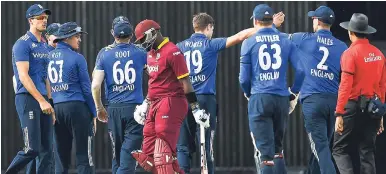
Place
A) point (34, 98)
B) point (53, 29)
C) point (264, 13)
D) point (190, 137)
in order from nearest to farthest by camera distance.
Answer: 1. point (264, 13)
2. point (34, 98)
3. point (190, 137)
4. point (53, 29)

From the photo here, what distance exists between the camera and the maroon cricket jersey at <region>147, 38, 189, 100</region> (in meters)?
13.9

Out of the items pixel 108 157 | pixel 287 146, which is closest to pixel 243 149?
pixel 287 146

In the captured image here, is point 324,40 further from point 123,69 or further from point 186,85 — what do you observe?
point 123,69

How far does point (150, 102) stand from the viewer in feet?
46.5

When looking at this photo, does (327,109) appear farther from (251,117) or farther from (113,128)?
(113,128)

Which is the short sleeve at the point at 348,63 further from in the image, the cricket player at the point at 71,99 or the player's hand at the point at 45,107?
the player's hand at the point at 45,107

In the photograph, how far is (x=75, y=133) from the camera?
50.3 ft

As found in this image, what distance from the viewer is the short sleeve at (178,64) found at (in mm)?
13781

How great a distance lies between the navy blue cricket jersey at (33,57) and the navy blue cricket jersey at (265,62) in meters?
2.63

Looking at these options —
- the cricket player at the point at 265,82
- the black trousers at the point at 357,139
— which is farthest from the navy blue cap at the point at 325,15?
the black trousers at the point at 357,139

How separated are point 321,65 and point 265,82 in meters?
0.97

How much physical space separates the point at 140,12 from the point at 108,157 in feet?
7.25

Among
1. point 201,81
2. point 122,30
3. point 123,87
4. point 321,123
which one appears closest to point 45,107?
point 123,87

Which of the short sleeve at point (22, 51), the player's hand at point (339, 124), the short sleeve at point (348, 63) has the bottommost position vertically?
the player's hand at point (339, 124)
